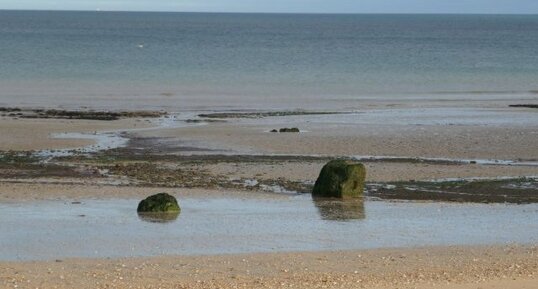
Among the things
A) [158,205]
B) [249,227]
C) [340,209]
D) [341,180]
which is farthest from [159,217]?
[341,180]

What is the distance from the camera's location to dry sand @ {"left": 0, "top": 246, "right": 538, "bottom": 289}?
36.8 feet

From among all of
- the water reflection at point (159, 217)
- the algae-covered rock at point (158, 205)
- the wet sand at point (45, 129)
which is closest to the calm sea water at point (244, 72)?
the wet sand at point (45, 129)

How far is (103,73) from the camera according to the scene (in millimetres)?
65125

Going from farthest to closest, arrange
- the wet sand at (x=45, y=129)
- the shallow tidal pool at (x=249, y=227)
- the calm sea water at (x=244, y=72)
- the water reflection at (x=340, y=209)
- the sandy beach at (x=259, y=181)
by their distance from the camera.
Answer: the calm sea water at (x=244, y=72), the wet sand at (x=45, y=129), the water reflection at (x=340, y=209), the shallow tidal pool at (x=249, y=227), the sandy beach at (x=259, y=181)

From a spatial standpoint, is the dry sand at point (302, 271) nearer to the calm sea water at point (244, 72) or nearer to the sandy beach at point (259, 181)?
the sandy beach at point (259, 181)

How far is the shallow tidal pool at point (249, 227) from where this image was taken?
45.6 ft

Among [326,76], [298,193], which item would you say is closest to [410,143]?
[298,193]

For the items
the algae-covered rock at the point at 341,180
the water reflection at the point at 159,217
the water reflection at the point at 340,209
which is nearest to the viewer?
the water reflection at the point at 159,217

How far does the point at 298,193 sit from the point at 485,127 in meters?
14.0

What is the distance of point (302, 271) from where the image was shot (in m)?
12.0

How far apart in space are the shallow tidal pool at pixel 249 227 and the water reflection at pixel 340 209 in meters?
0.02

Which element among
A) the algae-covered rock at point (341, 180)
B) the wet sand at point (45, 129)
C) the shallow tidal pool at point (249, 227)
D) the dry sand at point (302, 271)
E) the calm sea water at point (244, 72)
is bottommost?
the dry sand at point (302, 271)

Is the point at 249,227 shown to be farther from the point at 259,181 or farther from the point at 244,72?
the point at 244,72

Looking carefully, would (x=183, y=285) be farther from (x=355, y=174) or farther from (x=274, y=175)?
(x=274, y=175)
